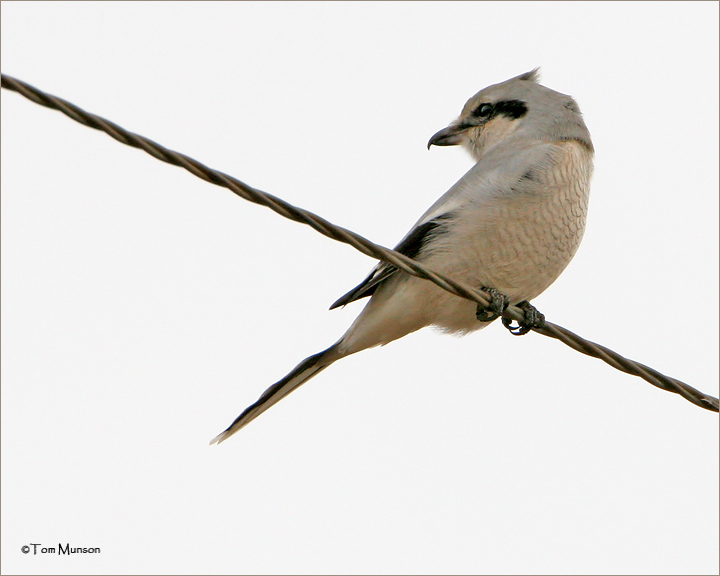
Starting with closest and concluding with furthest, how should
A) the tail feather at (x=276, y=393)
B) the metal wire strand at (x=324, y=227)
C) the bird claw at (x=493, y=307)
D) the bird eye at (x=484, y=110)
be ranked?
the metal wire strand at (x=324, y=227) → the bird claw at (x=493, y=307) → the tail feather at (x=276, y=393) → the bird eye at (x=484, y=110)

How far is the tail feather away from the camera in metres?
3.92

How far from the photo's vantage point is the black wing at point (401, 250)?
12.1ft

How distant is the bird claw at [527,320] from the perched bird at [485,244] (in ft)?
0.21

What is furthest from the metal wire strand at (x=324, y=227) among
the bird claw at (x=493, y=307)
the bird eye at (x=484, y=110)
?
the bird eye at (x=484, y=110)

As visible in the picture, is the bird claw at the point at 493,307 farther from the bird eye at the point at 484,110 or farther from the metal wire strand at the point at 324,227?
the bird eye at the point at 484,110

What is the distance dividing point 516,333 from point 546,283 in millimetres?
268

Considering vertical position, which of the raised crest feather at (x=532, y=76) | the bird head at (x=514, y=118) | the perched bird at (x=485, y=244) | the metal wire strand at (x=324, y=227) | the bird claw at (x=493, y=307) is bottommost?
the metal wire strand at (x=324, y=227)

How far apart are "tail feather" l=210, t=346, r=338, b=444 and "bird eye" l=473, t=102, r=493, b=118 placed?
157cm

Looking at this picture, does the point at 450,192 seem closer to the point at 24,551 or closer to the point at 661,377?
the point at 661,377

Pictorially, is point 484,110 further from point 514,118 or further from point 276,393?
point 276,393

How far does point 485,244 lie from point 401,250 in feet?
1.55

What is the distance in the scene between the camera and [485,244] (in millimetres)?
3596

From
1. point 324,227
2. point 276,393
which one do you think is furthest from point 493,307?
point 324,227

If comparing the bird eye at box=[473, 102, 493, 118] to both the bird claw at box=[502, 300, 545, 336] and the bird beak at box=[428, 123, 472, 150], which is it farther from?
the bird claw at box=[502, 300, 545, 336]
